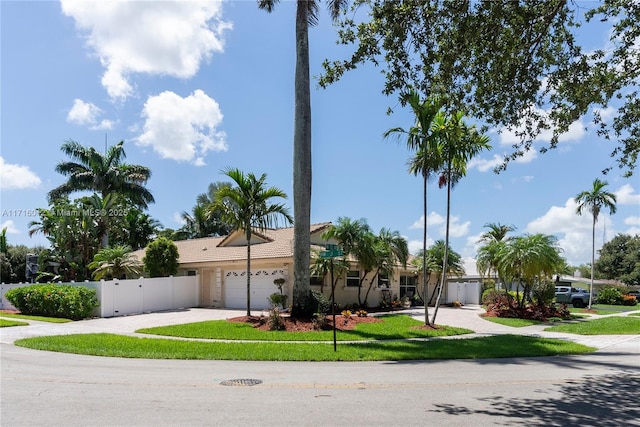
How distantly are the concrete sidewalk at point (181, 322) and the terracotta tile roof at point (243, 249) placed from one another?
328 cm

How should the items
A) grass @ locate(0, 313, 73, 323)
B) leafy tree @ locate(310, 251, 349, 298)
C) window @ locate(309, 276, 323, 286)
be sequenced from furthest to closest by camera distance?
window @ locate(309, 276, 323, 286) < leafy tree @ locate(310, 251, 349, 298) < grass @ locate(0, 313, 73, 323)

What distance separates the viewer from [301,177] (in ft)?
63.0

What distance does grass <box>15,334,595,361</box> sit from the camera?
12586 millimetres

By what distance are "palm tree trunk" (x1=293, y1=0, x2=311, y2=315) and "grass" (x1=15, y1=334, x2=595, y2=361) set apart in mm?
4589

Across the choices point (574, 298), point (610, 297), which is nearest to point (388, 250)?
point (574, 298)

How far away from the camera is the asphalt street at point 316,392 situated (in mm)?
6734

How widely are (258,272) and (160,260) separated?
5.62m

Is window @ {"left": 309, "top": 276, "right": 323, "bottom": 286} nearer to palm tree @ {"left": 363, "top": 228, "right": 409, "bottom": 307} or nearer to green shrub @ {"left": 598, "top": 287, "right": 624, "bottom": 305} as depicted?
palm tree @ {"left": 363, "top": 228, "right": 409, "bottom": 307}

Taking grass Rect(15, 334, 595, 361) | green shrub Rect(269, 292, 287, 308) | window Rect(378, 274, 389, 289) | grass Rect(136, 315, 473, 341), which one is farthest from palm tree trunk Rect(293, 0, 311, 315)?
window Rect(378, 274, 389, 289)

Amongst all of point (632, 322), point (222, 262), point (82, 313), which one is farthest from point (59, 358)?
point (632, 322)

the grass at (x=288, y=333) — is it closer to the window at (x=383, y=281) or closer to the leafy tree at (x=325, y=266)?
the leafy tree at (x=325, y=266)

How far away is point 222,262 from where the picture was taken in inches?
1065

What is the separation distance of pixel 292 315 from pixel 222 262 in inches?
359

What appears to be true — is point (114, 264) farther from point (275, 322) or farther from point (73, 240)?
point (275, 322)
